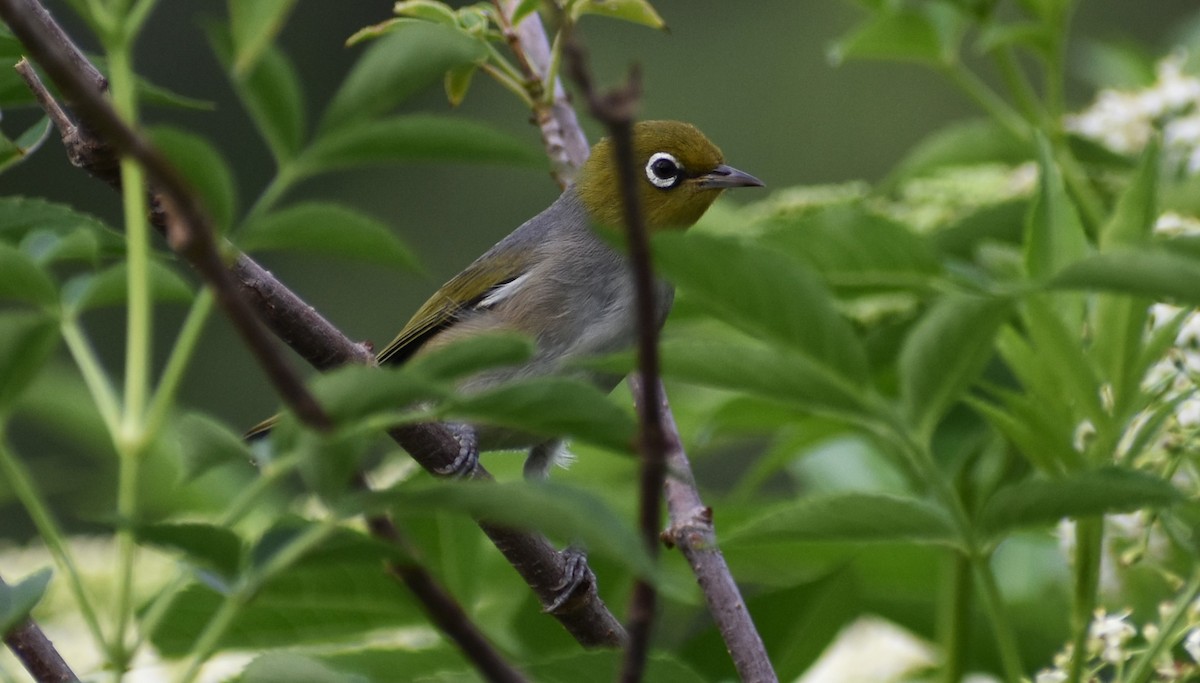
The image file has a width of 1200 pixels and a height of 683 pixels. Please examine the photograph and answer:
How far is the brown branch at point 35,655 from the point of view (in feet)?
4.83

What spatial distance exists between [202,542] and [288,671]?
0.44ft

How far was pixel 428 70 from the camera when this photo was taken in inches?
50.0

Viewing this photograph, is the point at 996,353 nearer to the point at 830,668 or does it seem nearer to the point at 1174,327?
the point at 830,668

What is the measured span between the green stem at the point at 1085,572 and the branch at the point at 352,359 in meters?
0.67

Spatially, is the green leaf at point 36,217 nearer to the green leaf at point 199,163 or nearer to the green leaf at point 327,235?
the green leaf at point 327,235

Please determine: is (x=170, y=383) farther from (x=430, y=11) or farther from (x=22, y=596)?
(x=430, y=11)

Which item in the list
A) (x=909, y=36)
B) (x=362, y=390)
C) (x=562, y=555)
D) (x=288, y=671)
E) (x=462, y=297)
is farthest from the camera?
(x=462, y=297)

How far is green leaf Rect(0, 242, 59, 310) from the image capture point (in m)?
1.23

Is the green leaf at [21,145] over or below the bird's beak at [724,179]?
below

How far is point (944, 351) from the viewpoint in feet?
4.99

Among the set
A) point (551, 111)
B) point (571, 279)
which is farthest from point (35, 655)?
point (571, 279)

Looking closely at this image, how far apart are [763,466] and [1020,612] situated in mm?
545

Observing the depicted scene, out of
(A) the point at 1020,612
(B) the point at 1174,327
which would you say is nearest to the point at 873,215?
(B) the point at 1174,327

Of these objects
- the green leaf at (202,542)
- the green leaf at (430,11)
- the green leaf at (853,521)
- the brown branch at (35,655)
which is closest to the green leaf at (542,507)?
the green leaf at (202,542)
